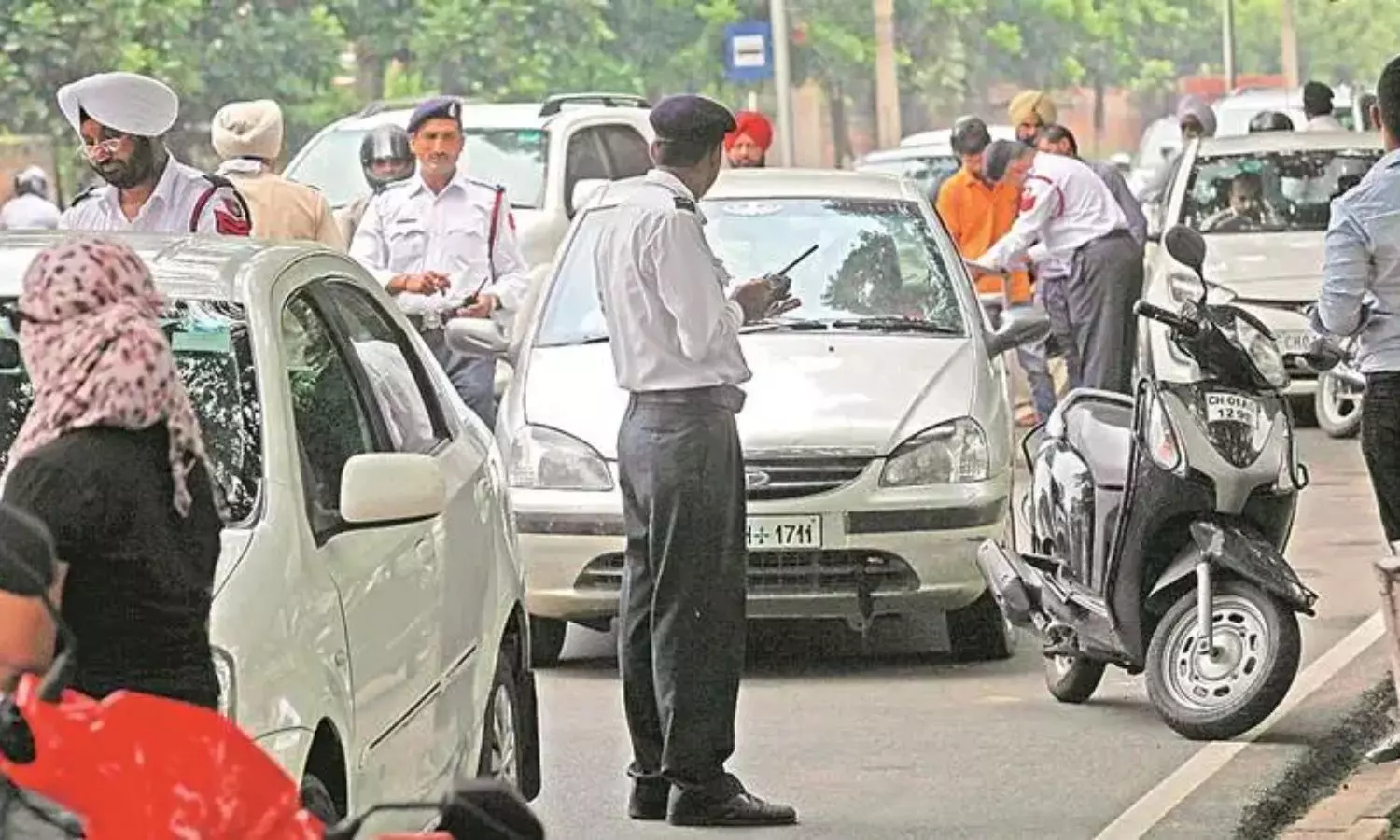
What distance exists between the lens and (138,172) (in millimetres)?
8797

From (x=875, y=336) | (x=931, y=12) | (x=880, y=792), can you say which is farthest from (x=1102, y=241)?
(x=931, y=12)

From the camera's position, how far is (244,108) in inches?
445

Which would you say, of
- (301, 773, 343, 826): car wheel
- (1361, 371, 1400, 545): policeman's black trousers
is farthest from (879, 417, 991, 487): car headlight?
(301, 773, 343, 826): car wheel

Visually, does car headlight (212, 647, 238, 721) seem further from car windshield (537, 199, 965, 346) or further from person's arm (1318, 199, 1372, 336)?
car windshield (537, 199, 965, 346)

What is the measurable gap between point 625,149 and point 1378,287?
12.7 m

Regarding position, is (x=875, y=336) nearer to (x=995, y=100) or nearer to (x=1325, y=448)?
(x=1325, y=448)

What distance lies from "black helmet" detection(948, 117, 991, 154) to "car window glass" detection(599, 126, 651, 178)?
2815 millimetres

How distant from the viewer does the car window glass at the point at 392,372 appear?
703 cm

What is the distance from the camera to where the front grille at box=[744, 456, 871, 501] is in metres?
10.6

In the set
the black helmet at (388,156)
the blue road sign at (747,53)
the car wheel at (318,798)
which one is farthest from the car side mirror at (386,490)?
the blue road sign at (747,53)

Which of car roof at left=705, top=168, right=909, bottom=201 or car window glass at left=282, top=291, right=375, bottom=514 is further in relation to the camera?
car roof at left=705, top=168, right=909, bottom=201

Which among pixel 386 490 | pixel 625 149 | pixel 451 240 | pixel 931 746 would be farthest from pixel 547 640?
pixel 625 149

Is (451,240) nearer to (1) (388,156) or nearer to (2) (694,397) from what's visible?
(1) (388,156)

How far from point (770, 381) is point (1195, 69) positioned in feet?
266
